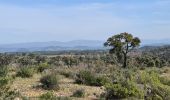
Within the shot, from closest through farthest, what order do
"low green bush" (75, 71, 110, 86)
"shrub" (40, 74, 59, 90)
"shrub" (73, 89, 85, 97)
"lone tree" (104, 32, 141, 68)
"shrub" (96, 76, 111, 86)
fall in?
1. "shrub" (73, 89, 85, 97)
2. "shrub" (40, 74, 59, 90)
3. "shrub" (96, 76, 111, 86)
4. "low green bush" (75, 71, 110, 86)
5. "lone tree" (104, 32, 141, 68)

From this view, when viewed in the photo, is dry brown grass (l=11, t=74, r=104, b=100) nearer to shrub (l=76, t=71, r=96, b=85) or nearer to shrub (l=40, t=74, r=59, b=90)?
shrub (l=40, t=74, r=59, b=90)

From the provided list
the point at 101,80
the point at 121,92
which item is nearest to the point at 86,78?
the point at 101,80

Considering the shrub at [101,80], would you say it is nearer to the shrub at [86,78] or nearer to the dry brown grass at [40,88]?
the shrub at [86,78]

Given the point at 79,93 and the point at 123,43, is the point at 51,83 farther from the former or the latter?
the point at 123,43

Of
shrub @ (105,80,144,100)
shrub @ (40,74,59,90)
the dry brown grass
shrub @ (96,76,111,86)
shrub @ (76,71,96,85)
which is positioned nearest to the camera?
shrub @ (105,80,144,100)

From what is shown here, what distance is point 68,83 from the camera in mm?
25984

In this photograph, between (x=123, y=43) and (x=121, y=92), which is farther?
(x=123, y=43)

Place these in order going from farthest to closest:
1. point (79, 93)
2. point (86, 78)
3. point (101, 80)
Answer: point (86, 78) < point (101, 80) < point (79, 93)

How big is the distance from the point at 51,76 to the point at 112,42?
74.8 ft

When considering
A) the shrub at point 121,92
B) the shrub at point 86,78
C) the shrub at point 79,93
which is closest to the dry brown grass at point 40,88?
the shrub at point 79,93

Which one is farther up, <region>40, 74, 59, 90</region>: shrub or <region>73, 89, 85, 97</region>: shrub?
<region>40, 74, 59, 90</region>: shrub

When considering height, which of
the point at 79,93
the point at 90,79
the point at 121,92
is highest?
the point at 90,79

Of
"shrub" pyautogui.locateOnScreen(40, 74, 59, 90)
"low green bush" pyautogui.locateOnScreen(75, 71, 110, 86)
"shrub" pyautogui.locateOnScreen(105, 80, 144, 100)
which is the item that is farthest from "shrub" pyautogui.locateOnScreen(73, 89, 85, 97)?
"low green bush" pyautogui.locateOnScreen(75, 71, 110, 86)

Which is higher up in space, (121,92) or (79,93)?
(121,92)
